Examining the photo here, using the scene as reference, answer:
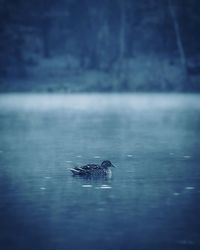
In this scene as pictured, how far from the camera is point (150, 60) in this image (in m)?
94.3

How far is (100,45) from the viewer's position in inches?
3829

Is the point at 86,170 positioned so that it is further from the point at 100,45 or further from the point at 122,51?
the point at 100,45

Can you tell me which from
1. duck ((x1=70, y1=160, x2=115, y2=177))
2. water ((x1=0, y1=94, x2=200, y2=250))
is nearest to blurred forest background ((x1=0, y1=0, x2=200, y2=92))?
water ((x1=0, y1=94, x2=200, y2=250))

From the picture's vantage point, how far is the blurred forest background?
9144 centimetres

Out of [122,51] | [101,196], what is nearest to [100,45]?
[122,51]

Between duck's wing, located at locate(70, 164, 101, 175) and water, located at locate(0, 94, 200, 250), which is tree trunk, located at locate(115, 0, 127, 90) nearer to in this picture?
water, located at locate(0, 94, 200, 250)

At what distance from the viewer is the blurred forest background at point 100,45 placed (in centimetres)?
9144

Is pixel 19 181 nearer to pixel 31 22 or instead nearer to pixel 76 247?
pixel 76 247

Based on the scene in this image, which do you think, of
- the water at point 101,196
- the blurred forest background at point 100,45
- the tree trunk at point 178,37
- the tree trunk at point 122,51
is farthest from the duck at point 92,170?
the tree trunk at point 178,37

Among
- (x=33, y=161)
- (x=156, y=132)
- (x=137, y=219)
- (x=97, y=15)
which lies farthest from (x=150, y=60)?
(x=137, y=219)

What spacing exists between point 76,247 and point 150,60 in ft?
276

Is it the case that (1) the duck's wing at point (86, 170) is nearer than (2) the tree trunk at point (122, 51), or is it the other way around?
(1) the duck's wing at point (86, 170)

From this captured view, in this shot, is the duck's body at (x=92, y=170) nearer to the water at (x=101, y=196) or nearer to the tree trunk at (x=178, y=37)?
the water at (x=101, y=196)

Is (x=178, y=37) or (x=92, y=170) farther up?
(x=178, y=37)
